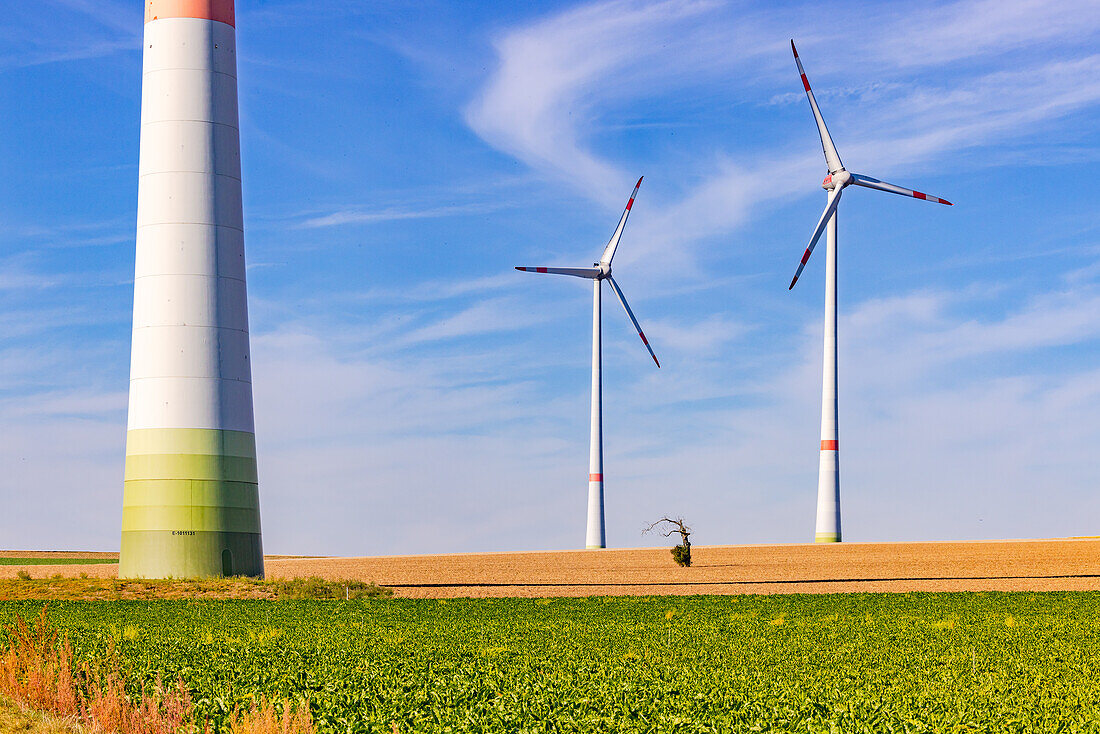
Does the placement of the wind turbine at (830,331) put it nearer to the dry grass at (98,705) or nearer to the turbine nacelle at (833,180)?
the turbine nacelle at (833,180)

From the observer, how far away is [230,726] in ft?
51.3

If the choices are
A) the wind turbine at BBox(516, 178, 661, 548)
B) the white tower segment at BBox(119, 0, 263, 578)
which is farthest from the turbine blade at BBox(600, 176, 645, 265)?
the white tower segment at BBox(119, 0, 263, 578)

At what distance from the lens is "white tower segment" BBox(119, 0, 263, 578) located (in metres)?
45.4

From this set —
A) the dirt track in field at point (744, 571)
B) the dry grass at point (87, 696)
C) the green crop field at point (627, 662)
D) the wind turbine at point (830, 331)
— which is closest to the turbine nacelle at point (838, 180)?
the wind turbine at point (830, 331)

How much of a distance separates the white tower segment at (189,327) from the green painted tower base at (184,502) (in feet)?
0.14

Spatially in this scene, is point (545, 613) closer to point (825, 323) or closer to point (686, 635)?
point (686, 635)

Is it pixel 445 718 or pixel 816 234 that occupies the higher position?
pixel 816 234

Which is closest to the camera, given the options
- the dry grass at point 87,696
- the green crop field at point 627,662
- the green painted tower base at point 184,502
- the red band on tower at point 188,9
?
the green crop field at point 627,662

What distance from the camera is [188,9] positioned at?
47.6 metres

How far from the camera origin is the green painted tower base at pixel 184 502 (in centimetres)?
4522

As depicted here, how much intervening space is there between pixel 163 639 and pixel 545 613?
41.8ft

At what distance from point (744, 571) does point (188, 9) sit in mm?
39135

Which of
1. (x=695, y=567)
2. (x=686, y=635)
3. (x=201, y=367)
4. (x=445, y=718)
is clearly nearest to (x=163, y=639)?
(x=686, y=635)

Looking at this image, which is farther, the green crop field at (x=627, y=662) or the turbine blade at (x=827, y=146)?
the turbine blade at (x=827, y=146)
